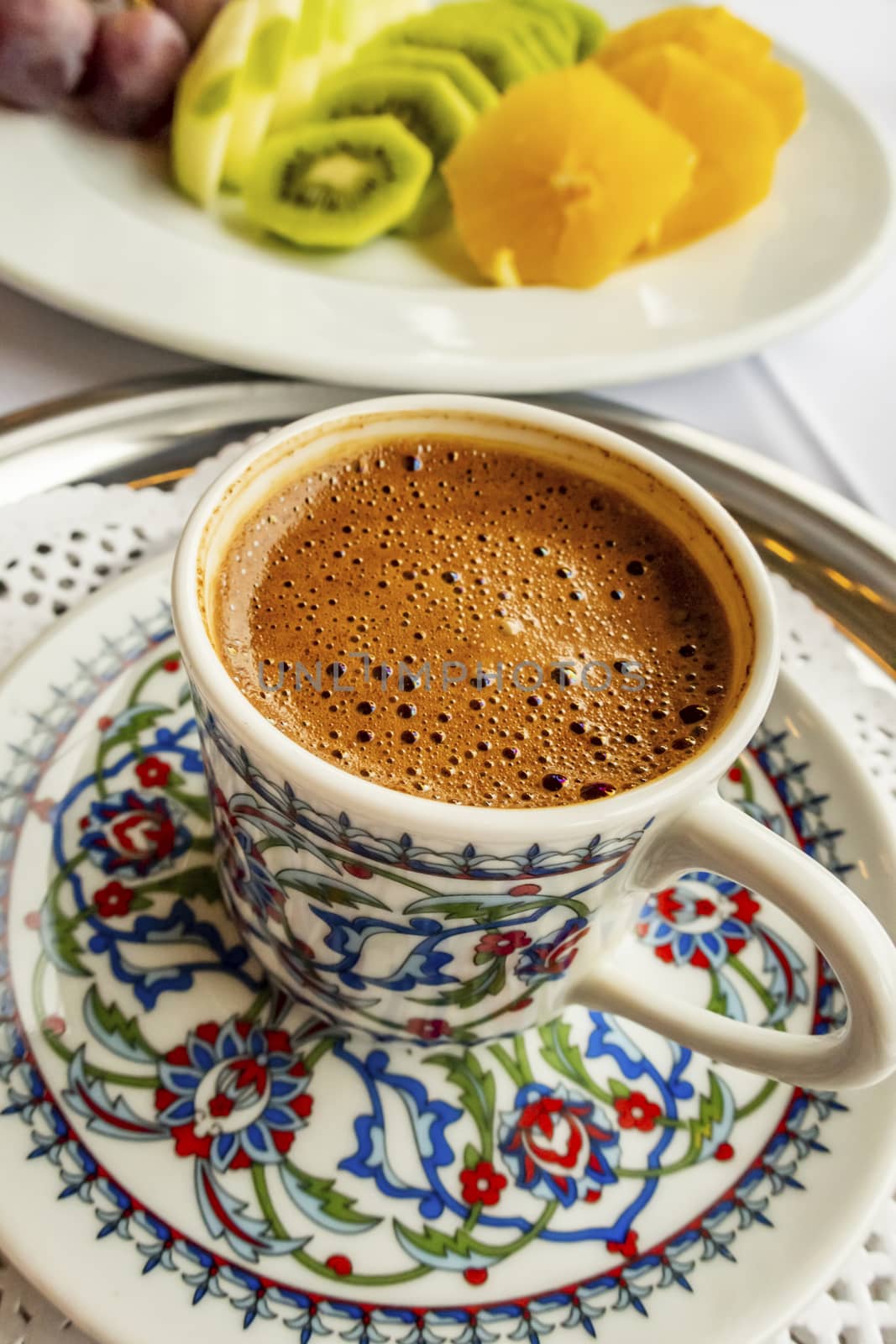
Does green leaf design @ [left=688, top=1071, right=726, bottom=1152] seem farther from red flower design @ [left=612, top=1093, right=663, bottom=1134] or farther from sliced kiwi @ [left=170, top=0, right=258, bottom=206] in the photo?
sliced kiwi @ [left=170, top=0, right=258, bottom=206]

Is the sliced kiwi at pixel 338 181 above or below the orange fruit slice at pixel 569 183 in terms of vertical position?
below

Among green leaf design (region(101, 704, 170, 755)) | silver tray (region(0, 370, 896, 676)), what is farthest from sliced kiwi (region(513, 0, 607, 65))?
green leaf design (region(101, 704, 170, 755))

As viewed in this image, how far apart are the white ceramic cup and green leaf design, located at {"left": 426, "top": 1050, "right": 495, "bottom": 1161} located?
0.07 feet

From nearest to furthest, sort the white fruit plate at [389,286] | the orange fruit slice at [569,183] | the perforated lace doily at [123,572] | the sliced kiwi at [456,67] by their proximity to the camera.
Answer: the perforated lace doily at [123,572]
the white fruit plate at [389,286]
the orange fruit slice at [569,183]
the sliced kiwi at [456,67]

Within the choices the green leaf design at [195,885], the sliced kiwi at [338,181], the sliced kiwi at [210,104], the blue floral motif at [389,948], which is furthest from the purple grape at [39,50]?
the blue floral motif at [389,948]

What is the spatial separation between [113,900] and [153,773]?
98 mm

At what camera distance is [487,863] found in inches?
19.1

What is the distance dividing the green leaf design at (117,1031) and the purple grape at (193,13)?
1289 mm

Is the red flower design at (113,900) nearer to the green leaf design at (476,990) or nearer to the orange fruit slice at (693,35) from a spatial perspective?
the green leaf design at (476,990)

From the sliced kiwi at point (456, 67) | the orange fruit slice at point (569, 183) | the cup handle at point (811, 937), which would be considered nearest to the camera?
the cup handle at point (811, 937)

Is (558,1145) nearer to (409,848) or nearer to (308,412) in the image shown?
(409,848)

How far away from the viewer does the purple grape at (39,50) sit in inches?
49.3

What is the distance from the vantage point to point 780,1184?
0.57 m

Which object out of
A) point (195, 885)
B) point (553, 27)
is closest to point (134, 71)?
point (553, 27)
